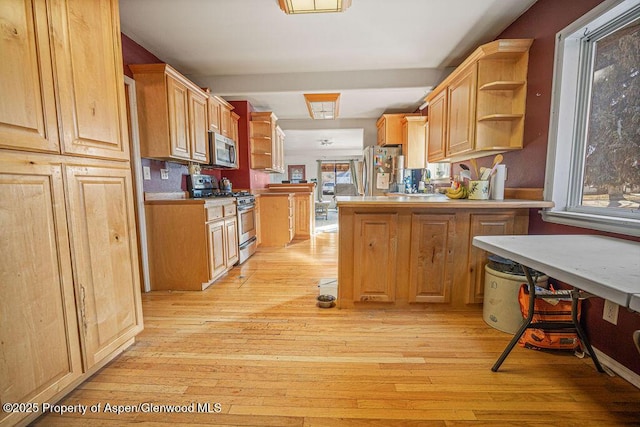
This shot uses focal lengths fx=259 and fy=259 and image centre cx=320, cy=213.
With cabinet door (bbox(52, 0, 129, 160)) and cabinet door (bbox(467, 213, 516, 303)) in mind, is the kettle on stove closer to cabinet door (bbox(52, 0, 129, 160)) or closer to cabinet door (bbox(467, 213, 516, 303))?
cabinet door (bbox(52, 0, 129, 160))

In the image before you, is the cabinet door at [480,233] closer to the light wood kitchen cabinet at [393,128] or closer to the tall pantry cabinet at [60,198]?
the tall pantry cabinet at [60,198]

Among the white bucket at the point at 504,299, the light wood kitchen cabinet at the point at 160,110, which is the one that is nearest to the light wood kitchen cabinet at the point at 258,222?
the light wood kitchen cabinet at the point at 160,110

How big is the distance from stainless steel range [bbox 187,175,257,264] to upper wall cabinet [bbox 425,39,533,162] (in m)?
2.69

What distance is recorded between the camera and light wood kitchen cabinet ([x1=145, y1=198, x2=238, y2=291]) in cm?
253

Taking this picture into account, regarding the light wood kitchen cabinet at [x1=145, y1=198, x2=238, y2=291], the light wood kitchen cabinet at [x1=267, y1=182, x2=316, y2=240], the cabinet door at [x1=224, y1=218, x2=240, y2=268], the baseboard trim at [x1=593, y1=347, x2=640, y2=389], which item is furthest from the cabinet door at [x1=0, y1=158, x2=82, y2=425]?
the light wood kitchen cabinet at [x1=267, y1=182, x2=316, y2=240]

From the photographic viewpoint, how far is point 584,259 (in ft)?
3.17

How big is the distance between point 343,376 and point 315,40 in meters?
2.87

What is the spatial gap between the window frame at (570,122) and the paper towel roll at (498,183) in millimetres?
270

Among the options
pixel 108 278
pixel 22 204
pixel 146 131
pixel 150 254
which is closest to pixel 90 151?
pixel 22 204

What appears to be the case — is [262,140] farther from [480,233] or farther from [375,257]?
[480,233]

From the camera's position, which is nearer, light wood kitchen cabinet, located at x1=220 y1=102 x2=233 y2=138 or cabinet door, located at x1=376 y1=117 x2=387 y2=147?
light wood kitchen cabinet, located at x1=220 y1=102 x2=233 y2=138

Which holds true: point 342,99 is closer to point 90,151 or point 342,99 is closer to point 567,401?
point 90,151

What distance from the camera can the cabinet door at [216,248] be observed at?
2607 mm

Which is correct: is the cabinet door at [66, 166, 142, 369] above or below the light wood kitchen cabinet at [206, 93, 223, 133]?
below
